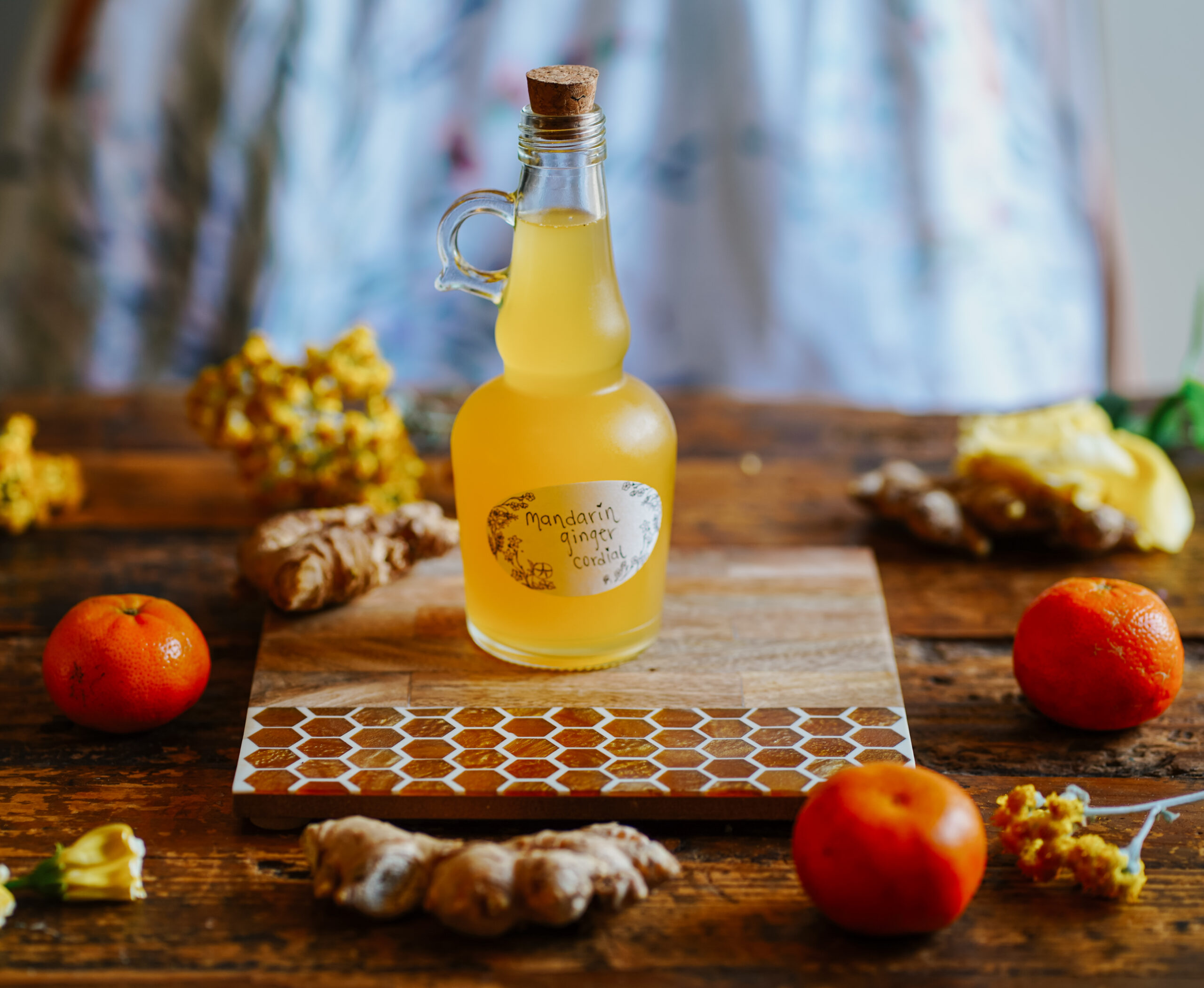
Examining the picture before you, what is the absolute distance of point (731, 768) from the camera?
80 cm

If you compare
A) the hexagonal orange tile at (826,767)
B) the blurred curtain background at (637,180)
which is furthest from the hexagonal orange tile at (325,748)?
the blurred curtain background at (637,180)

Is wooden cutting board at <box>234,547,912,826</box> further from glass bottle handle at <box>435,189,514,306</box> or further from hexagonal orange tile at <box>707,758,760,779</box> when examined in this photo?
glass bottle handle at <box>435,189,514,306</box>

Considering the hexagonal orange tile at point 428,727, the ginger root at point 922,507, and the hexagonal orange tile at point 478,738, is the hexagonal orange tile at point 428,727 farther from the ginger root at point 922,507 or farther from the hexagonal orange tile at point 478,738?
the ginger root at point 922,507

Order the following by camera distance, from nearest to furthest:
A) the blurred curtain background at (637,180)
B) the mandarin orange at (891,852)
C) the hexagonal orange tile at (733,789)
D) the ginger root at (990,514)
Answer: the mandarin orange at (891,852) < the hexagonal orange tile at (733,789) < the ginger root at (990,514) < the blurred curtain background at (637,180)

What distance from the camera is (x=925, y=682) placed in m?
0.97

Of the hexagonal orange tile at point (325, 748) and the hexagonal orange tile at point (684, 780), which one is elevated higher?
the hexagonal orange tile at point (325, 748)

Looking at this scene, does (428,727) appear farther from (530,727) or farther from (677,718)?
(677,718)

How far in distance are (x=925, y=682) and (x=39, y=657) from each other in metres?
0.76

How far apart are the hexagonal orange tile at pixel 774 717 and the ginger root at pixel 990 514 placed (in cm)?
38

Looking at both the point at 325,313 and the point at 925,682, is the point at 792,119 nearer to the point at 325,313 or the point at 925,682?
the point at 325,313

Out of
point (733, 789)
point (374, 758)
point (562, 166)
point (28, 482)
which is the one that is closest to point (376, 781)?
point (374, 758)

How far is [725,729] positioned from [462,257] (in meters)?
0.41

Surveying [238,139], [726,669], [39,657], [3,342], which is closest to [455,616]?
[726,669]

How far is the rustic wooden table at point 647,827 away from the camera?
667 mm
